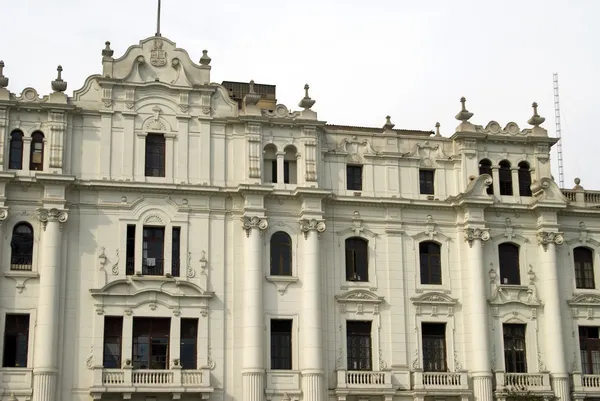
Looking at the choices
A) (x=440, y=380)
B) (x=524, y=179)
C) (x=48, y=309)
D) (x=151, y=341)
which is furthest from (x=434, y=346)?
(x=48, y=309)

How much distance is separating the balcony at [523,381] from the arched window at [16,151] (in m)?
24.8

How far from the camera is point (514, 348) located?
165 ft

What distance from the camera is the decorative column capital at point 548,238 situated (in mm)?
51500

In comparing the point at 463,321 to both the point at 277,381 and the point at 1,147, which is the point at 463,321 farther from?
the point at 1,147

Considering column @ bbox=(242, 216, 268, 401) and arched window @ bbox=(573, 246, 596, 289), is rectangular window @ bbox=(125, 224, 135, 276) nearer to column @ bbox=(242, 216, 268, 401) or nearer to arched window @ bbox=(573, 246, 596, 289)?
column @ bbox=(242, 216, 268, 401)

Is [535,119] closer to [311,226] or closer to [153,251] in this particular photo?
[311,226]

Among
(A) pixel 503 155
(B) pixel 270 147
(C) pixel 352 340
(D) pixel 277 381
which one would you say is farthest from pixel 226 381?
(A) pixel 503 155

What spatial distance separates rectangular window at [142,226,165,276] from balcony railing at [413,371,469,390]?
1312cm

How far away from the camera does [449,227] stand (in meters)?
51.3

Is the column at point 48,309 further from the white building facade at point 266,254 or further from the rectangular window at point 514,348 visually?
the rectangular window at point 514,348

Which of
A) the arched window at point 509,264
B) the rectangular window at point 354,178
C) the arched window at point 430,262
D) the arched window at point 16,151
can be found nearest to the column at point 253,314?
the rectangular window at point 354,178

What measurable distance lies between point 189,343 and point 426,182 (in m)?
14.8

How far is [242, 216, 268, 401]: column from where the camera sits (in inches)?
1809

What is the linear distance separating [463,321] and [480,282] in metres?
2.09
